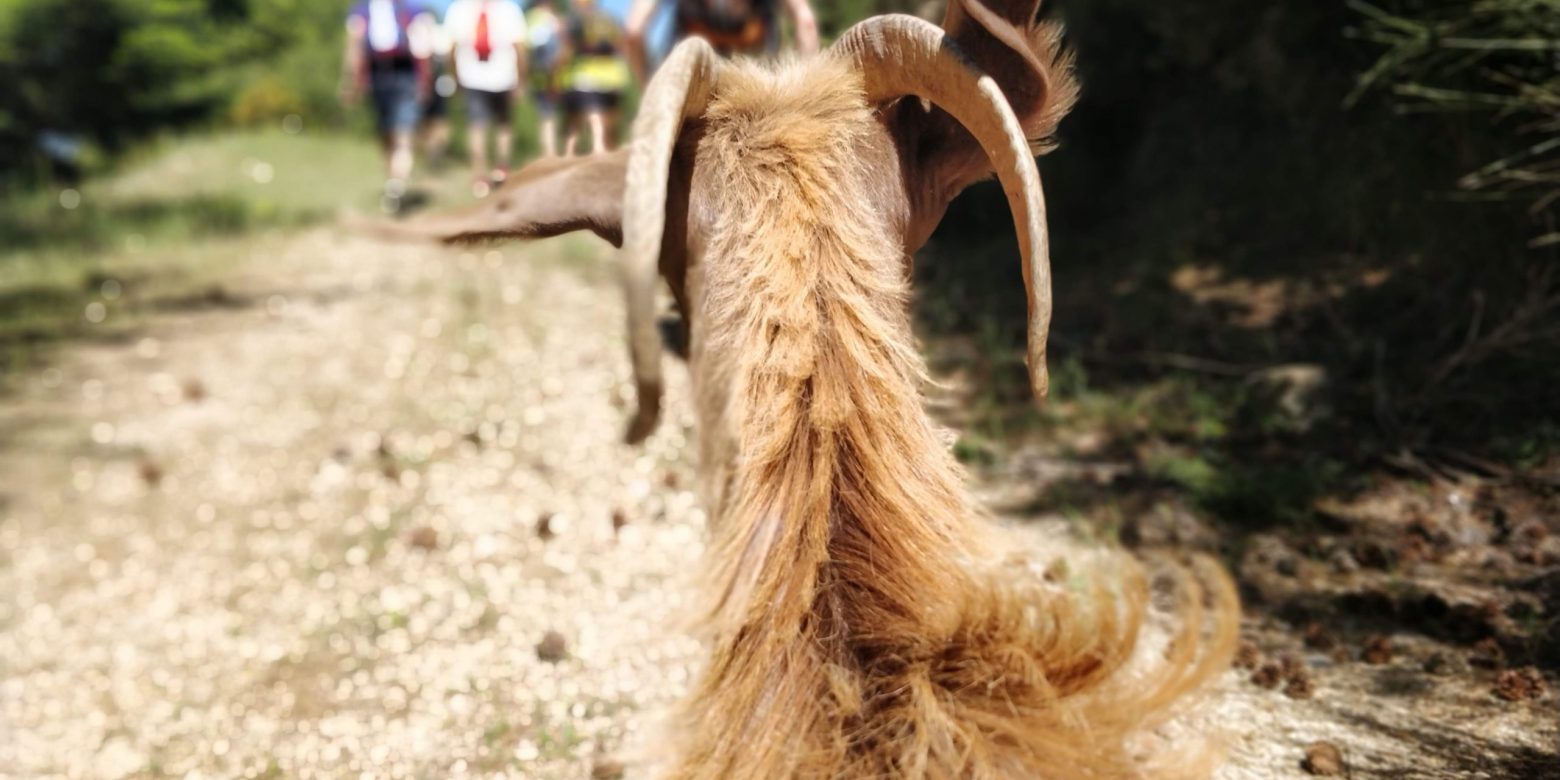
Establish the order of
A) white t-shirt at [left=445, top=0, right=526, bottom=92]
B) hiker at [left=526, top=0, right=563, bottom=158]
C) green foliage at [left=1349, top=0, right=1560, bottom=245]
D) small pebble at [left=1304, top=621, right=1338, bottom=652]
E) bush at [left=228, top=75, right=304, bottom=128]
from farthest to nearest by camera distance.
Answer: bush at [left=228, top=75, right=304, bottom=128] → hiker at [left=526, top=0, right=563, bottom=158] → white t-shirt at [left=445, top=0, right=526, bottom=92] → green foliage at [left=1349, top=0, right=1560, bottom=245] → small pebble at [left=1304, top=621, right=1338, bottom=652]

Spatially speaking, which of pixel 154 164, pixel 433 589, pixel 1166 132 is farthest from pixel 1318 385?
pixel 154 164

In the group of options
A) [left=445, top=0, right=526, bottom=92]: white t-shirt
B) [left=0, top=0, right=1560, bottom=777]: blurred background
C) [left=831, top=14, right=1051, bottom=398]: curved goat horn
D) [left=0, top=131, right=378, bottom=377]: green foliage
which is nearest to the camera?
[left=831, top=14, right=1051, bottom=398]: curved goat horn

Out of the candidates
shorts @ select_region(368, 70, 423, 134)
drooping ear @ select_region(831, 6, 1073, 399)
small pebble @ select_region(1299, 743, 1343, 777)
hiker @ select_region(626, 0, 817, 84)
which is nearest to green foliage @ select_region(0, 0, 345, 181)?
shorts @ select_region(368, 70, 423, 134)

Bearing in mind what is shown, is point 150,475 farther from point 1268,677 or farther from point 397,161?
point 397,161

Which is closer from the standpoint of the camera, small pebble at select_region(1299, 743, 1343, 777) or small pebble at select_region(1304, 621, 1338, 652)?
small pebble at select_region(1299, 743, 1343, 777)

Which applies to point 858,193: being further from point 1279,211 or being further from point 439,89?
point 439,89

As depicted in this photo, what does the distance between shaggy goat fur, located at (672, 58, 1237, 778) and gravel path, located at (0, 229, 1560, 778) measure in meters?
0.32

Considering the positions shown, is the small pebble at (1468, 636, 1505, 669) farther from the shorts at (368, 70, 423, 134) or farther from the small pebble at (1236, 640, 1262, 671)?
the shorts at (368, 70, 423, 134)

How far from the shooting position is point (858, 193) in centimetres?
220

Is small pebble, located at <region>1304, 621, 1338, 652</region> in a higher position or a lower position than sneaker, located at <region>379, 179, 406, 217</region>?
higher

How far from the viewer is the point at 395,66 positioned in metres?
9.76

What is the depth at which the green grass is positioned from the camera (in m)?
7.88

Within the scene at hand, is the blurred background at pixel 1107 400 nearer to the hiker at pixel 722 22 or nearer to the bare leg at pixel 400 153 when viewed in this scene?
the hiker at pixel 722 22

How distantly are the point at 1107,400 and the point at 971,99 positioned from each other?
2.89m
